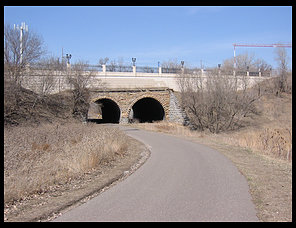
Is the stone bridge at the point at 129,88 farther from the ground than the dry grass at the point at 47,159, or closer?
farther from the ground

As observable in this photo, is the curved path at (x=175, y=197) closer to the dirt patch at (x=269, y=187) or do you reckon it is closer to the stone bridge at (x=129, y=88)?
the dirt patch at (x=269, y=187)

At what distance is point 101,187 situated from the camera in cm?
764

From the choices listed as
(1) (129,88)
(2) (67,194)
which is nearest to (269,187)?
(2) (67,194)

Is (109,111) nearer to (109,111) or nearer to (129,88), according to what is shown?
(109,111)

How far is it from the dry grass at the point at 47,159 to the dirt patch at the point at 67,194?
0.23 meters

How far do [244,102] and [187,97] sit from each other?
5.28 metres

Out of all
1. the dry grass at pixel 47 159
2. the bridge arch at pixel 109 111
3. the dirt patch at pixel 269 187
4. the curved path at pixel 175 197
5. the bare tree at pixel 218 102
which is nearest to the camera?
the curved path at pixel 175 197

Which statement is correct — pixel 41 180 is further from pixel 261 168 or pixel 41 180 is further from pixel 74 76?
pixel 74 76

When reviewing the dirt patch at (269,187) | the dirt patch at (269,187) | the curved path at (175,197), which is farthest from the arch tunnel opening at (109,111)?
the curved path at (175,197)

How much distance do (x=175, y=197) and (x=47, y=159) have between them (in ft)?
20.1

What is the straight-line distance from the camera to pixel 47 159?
11445mm

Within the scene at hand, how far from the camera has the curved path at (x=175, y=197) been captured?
18.3 ft

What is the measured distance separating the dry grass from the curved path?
153 centimetres
